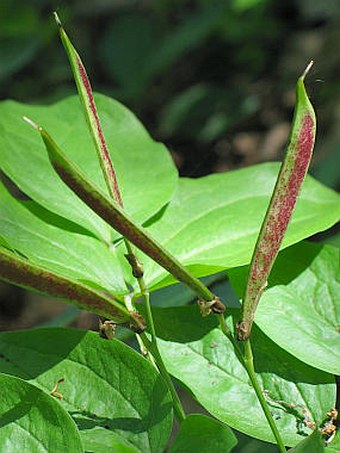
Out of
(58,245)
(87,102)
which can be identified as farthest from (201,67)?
(87,102)

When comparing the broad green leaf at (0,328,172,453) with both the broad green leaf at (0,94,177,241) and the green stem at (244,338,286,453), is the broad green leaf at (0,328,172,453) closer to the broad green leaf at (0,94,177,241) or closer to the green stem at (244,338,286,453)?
the green stem at (244,338,286,453)

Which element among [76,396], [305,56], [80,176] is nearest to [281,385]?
[76,396]

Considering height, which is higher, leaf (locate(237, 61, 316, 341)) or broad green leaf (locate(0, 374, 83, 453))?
leaf (locate(237, 61, 316, 341))

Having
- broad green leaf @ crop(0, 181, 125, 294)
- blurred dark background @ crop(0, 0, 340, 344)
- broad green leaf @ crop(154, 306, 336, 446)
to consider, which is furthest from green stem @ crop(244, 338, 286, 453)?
blurred dark background @ crop(0, 0, 340, 344)

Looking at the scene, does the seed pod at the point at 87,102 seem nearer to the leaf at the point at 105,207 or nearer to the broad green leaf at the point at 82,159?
the leaf at the point at 105,207

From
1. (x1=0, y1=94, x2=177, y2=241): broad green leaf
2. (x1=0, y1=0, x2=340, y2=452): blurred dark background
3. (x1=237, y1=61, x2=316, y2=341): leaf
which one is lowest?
(x1=0, y1=0, x2=340, y2=452): blurred dark background

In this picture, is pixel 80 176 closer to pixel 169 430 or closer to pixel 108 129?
pixel 169 430

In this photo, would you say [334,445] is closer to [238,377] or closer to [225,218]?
[238,377]
